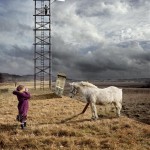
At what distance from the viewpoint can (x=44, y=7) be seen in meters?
47.9

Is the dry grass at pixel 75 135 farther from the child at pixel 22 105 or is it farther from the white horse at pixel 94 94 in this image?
the white horse at pixel 94 94

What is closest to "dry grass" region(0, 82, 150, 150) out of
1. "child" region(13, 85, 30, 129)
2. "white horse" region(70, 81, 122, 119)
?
"child" region(13, 85, 30, 129)

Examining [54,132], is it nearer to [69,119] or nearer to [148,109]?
[69,119]

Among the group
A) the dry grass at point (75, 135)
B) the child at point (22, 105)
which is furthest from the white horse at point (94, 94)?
the child at point (22, 105)

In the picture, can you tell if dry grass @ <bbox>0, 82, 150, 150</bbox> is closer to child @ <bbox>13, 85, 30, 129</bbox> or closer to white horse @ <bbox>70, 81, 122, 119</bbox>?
child @ <bbox>13, 85, 30, 129</bbox>

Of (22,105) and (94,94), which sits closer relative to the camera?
(22,105)

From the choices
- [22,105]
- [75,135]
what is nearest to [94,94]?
[22,105]

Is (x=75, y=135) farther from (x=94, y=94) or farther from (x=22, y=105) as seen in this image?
(x=94, y=94)

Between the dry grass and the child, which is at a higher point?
the child

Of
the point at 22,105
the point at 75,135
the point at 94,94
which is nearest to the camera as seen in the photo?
the point at 75,135

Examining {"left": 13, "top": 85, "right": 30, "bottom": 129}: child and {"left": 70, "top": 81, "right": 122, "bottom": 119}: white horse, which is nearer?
{"left": 13, "top": 85, "right": 30, "bottom": 129}: child

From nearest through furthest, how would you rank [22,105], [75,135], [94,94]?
[75,135] < [22,105] < [94,94]

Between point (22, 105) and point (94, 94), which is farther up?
point (94, 94)

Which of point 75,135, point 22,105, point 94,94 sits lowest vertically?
point 75,135
